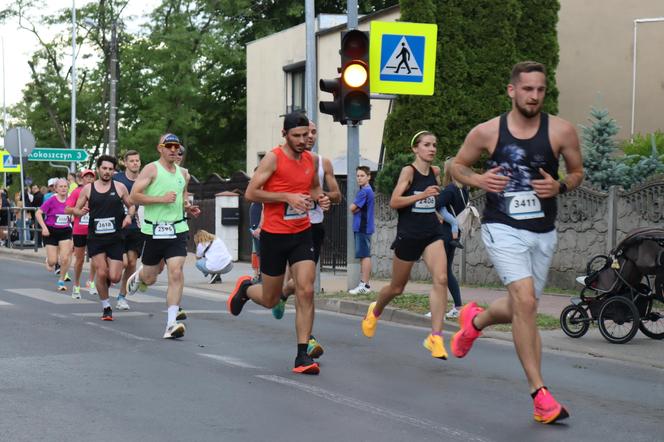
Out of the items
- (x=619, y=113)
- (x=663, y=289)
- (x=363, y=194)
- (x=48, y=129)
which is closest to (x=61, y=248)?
(x=363, y=194)

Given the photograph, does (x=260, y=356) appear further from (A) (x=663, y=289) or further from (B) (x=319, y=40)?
(B) (x=319, y=40)

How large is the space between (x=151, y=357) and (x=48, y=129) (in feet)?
172

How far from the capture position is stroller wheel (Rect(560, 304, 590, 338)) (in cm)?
1120

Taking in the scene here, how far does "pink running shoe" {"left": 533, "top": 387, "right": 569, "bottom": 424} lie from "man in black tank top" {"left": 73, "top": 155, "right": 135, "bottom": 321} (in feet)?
23.4

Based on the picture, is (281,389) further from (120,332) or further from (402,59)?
(402,59)

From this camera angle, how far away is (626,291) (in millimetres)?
11016

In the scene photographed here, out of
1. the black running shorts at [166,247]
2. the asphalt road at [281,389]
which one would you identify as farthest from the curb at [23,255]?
the black running shorts at [166,247]

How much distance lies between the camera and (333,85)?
14.2m

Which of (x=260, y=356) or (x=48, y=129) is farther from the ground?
(x=48, y=129)

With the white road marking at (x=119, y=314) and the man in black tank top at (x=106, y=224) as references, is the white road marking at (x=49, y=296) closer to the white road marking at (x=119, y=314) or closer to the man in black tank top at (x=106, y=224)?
the white road marking at (x=119, y=314)

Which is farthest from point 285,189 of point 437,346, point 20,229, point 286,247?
point 20,229

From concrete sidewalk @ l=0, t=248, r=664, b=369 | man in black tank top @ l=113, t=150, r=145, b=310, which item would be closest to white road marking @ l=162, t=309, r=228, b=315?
man in black tank top @ l=113, t=150, r=145, b=310

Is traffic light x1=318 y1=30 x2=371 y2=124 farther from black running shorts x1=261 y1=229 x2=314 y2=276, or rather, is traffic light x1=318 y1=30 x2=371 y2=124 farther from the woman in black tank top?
black running shorts x1=261 y1=229 x2=314 y2=276

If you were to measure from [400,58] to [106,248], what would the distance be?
183 inches
